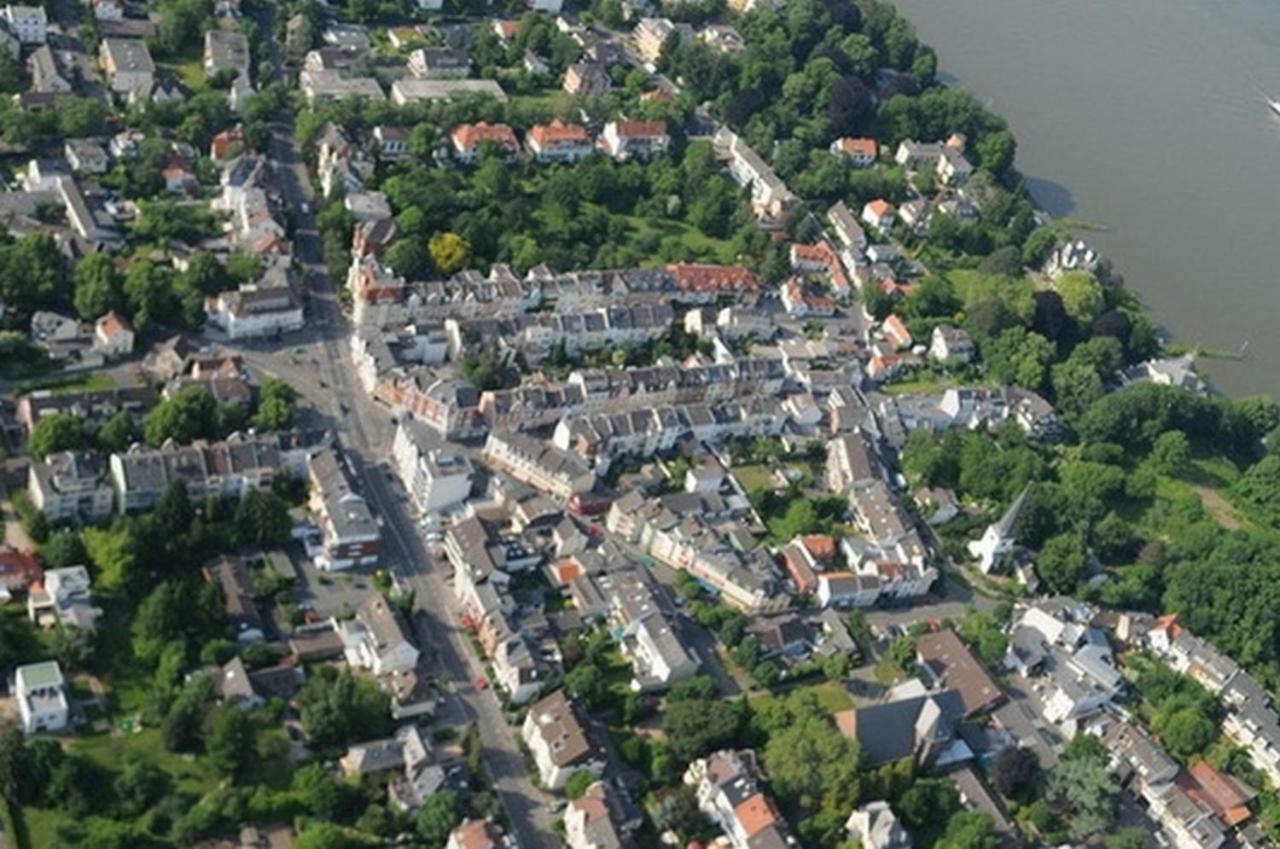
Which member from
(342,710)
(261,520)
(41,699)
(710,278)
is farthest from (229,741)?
(710,278)

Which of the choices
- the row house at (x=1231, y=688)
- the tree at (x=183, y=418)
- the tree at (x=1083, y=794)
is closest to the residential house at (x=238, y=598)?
the tree at (x=183, y=418)

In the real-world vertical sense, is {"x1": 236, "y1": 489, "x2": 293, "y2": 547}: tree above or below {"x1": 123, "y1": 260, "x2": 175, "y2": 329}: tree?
above

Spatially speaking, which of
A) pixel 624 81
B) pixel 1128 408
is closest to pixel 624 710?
pixel 1128 408

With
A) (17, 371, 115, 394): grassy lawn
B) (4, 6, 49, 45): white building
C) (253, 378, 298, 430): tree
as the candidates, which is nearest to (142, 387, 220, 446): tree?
(253, 378, 298, 430): tree

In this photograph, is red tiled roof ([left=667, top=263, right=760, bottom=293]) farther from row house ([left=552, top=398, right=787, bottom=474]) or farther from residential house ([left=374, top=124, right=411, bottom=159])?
residential house ([left=374, top=124, right=411, bottom=159])

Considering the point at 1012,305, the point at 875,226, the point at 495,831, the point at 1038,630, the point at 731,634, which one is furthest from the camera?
the point at 875,226

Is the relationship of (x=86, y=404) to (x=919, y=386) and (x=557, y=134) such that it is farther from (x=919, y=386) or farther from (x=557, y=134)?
(x=919, y=386)

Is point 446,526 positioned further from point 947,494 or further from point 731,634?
point 947,494
